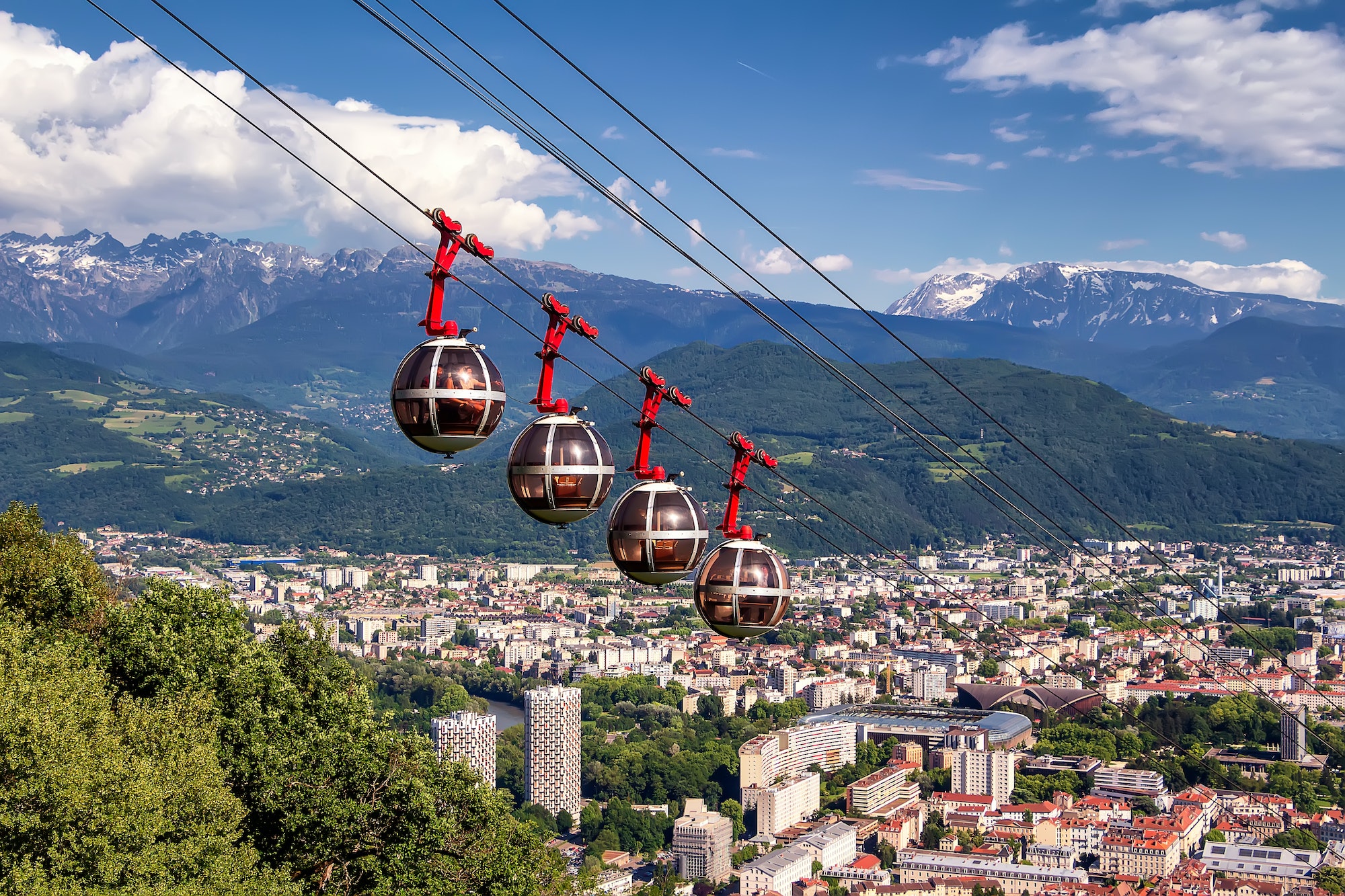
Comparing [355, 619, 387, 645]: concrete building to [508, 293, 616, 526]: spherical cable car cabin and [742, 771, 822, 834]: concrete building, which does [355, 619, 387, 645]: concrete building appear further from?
[508, 293, 616, 526]: spherical cable car cabin

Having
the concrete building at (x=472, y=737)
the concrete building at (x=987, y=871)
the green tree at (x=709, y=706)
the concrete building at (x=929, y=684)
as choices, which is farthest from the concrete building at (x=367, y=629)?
the concrete building at (x=987, y=871)

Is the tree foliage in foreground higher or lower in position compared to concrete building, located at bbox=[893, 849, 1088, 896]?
higher

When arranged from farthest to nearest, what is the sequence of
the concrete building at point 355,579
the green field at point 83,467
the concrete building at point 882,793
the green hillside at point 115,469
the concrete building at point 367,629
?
the green field at point 83,467 < the green hillside at point 115,469 < the concrete building at point 355,579 < the concrete building at point 367,629 < the concrete building at point 882,793

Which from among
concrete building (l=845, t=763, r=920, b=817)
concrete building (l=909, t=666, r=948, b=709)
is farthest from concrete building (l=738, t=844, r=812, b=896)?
concrete building (l=909, t=666, r=948, b=709)

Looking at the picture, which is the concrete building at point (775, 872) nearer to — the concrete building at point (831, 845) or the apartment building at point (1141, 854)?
the concrete building at point (831, 845)

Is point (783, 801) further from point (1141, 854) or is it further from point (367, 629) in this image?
point (367, 629)

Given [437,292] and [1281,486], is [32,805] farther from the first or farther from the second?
[1281,486]
